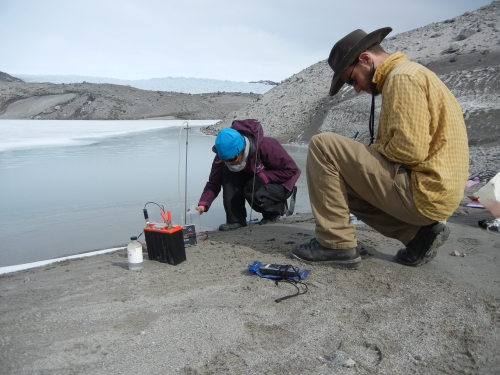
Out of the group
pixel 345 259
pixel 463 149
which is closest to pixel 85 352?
pixel 345 259

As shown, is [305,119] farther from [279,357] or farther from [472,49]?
[279,357]

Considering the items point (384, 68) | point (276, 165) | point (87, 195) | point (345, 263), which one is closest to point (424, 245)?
point (345, 263)

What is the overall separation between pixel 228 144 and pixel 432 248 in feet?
5.22

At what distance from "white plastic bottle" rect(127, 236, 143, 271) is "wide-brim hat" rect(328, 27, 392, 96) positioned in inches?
56.6

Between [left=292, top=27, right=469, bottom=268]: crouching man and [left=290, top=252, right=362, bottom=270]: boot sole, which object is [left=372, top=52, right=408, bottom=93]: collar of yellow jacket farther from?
[left=290, top=252, right=362, bottom=270]: boot sole

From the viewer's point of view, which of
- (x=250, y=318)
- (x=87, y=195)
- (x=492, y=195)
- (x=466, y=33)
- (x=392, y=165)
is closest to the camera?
(x=250, y=318)

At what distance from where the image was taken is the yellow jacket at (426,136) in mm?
2014

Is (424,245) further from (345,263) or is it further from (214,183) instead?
(214,183)

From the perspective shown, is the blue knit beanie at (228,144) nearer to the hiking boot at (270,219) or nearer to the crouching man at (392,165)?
the hiking boot at (270,219)

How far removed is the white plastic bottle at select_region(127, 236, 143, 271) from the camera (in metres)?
2.53

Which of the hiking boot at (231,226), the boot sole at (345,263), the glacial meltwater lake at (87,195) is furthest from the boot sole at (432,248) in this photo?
the glacial meltwater lake at (87,195)

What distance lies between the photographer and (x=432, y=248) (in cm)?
233

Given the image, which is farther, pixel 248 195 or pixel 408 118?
pixel 248 195

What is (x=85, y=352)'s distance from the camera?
1659mm
